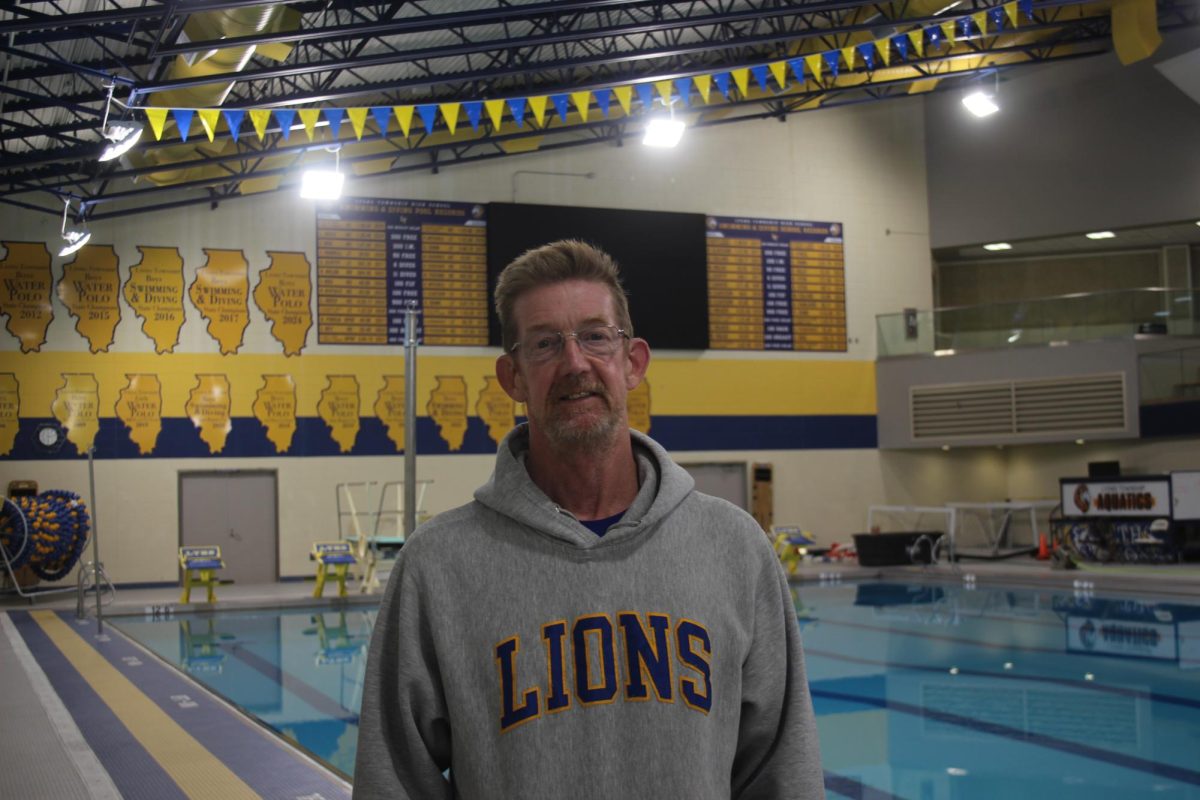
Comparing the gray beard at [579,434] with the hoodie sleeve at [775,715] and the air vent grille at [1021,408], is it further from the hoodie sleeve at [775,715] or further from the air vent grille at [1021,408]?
the air vent grille at [1021,408]

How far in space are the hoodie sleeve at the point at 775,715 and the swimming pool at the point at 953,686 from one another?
3.64 m

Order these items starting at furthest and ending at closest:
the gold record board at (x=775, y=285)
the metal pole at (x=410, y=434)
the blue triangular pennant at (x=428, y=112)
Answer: the gold record board at (x=775, y=285) → the blue triangular pennant at (x=428, y=112) → the metal pole at (x=410, y=434)

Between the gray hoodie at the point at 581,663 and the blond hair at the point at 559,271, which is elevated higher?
the blond hair at the point at 559,271

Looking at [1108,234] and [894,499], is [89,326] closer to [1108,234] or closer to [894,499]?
[894,499]

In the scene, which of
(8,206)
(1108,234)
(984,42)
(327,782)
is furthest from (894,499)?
(327,782)

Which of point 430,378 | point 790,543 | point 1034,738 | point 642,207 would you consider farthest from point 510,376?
point 642,207

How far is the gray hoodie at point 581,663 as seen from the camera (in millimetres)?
1638

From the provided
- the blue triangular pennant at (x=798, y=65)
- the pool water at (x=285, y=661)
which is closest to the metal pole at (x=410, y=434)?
the pool water at (x=285, y=661)

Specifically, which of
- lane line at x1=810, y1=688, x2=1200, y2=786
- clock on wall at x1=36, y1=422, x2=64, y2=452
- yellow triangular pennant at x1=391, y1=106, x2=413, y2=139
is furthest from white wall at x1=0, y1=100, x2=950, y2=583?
lane line at x1=810, y1=688, x2=1200, y2=786

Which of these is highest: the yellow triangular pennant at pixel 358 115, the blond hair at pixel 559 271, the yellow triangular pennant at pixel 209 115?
the yellow triangular pennant at pixel 358 115

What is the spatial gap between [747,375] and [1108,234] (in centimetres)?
672

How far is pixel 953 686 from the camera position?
785cm

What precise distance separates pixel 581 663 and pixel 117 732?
16.5ft

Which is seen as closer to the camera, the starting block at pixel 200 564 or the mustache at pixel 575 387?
the mustache at pixel 575 387
